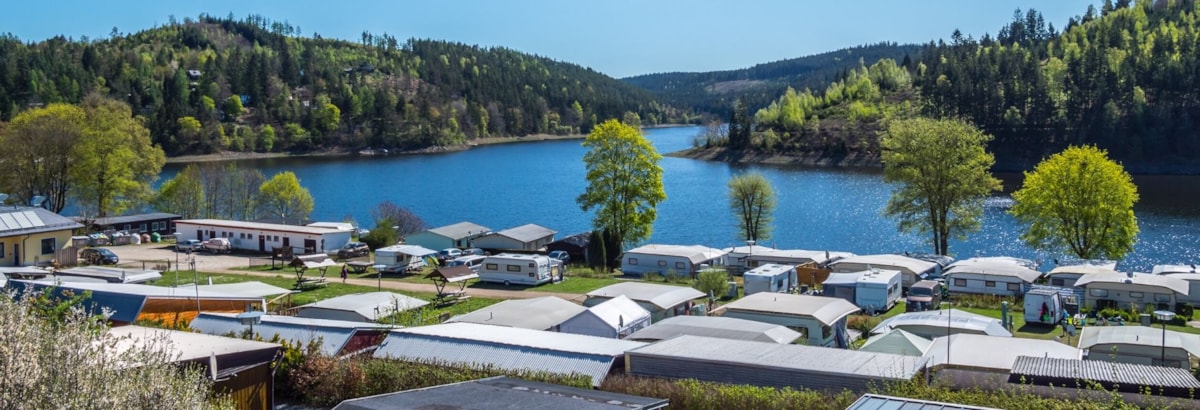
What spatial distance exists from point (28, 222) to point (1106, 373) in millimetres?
30922

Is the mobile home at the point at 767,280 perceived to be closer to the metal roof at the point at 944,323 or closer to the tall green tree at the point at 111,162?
the metal roof at the point at 944,323

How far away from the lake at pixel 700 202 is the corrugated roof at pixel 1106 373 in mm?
30429

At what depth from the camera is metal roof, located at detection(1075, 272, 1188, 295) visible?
2581cm

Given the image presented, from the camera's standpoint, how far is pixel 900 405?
9.73 meters

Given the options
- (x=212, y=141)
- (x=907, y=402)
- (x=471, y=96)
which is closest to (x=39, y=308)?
(x=907, y=402)

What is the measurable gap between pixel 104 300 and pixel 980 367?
1567 centimetres

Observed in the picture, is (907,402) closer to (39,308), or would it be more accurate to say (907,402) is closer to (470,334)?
(470,334)

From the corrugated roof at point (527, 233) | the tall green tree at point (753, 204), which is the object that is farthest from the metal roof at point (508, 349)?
the tall green tree at point (753, 204)

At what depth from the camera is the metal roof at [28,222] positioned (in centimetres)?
2955

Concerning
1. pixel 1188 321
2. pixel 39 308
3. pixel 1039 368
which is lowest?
pixel 1188 321

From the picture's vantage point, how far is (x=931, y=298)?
86.3ft

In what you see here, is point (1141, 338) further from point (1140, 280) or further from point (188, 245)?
point (188, 245)

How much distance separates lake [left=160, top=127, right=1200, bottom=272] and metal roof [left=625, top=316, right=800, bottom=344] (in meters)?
27.3

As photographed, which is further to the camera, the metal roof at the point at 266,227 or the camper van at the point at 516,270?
the metal roof at the point at 266,227
